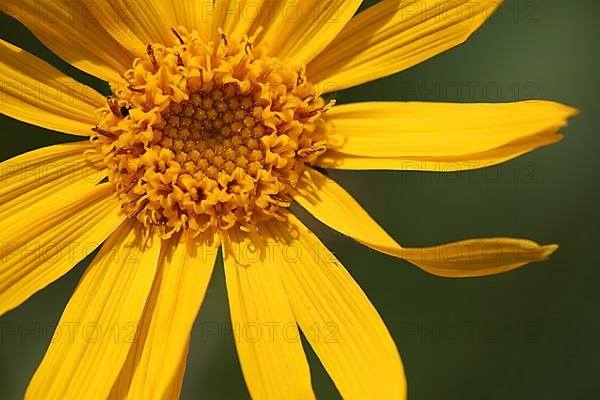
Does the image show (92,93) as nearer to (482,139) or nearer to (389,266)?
(482,139)

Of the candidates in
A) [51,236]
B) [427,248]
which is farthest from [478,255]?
[51,236]

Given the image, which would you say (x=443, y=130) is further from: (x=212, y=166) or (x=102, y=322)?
(x=102, y=322)

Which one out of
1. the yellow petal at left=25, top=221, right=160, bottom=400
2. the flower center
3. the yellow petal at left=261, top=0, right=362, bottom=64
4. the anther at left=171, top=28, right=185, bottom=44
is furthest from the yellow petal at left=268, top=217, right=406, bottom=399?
the anther at left=171, top=28, right=185, bottom=44

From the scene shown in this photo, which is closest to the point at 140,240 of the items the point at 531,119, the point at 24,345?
the point at 24,345

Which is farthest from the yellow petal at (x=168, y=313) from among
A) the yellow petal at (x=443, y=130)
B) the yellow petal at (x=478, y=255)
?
the yellow petal at (x=478, y=255)

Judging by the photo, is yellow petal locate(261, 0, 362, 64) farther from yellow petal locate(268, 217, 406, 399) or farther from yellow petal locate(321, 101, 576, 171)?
yellow petal locate(268, 217, 406, 399)
